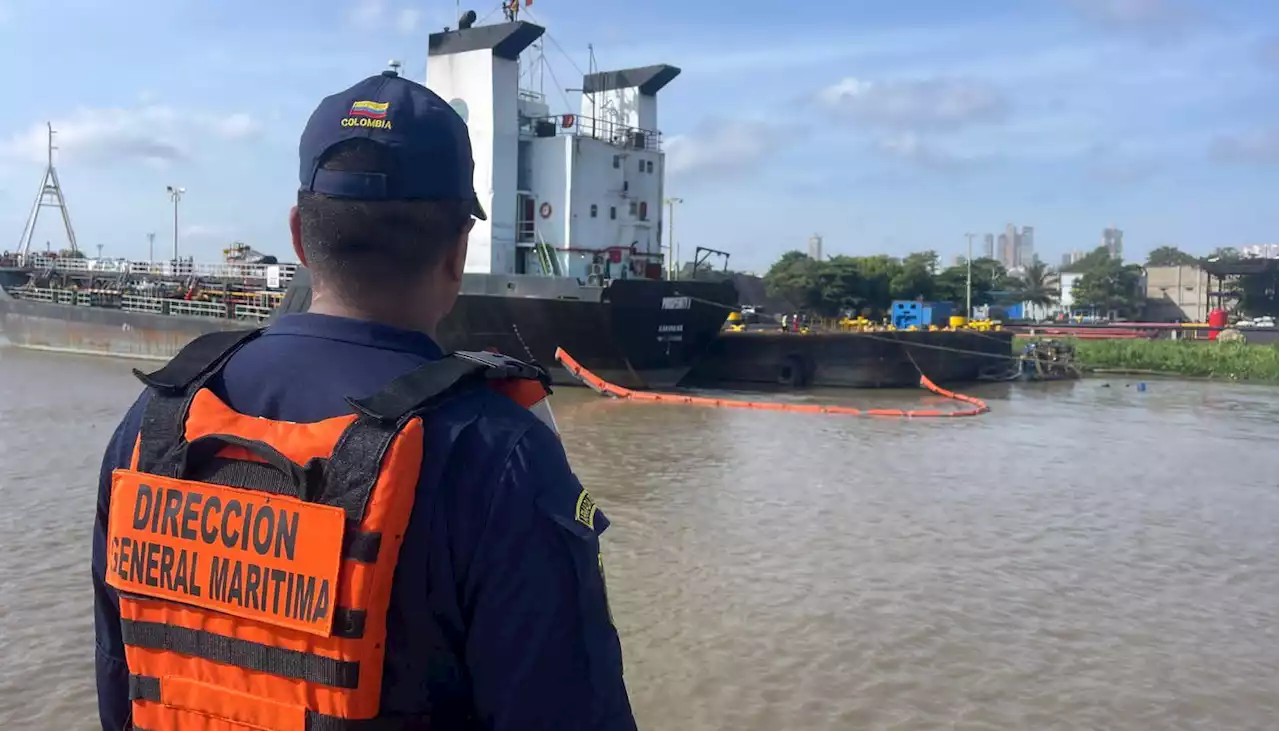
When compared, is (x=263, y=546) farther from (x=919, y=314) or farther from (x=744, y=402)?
(x=919, y=314)

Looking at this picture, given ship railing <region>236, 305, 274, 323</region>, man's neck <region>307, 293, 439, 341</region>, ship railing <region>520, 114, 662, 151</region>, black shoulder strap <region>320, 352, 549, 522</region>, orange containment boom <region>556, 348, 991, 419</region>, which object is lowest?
orange containment boom <region>556, 348, 991, 419</region>

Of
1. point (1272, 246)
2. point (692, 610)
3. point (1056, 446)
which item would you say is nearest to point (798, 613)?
point (692, 610)

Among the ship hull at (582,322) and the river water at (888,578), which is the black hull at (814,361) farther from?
the river water at (888,578)

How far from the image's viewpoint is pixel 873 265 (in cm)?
4806

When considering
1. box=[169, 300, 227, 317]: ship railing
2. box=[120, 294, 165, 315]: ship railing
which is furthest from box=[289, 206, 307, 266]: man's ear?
box=[120, 294, 165, 315]: ship railing

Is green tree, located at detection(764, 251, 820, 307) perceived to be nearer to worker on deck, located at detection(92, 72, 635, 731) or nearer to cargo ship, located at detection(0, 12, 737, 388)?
cargo ship, located at detection(0, 12, 737, 388)

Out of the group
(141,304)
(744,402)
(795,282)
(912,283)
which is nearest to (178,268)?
(141,304)

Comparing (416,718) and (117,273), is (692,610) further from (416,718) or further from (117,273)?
(117,273)

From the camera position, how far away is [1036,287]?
6100 cm

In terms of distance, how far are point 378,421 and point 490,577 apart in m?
0.24

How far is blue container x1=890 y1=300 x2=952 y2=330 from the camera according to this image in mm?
32250

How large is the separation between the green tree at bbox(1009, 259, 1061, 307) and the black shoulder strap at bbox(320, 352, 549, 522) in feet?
203

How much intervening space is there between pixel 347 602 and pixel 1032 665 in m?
4.98

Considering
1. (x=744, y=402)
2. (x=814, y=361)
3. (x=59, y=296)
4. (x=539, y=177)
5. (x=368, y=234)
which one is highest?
(x=539, y=177)
